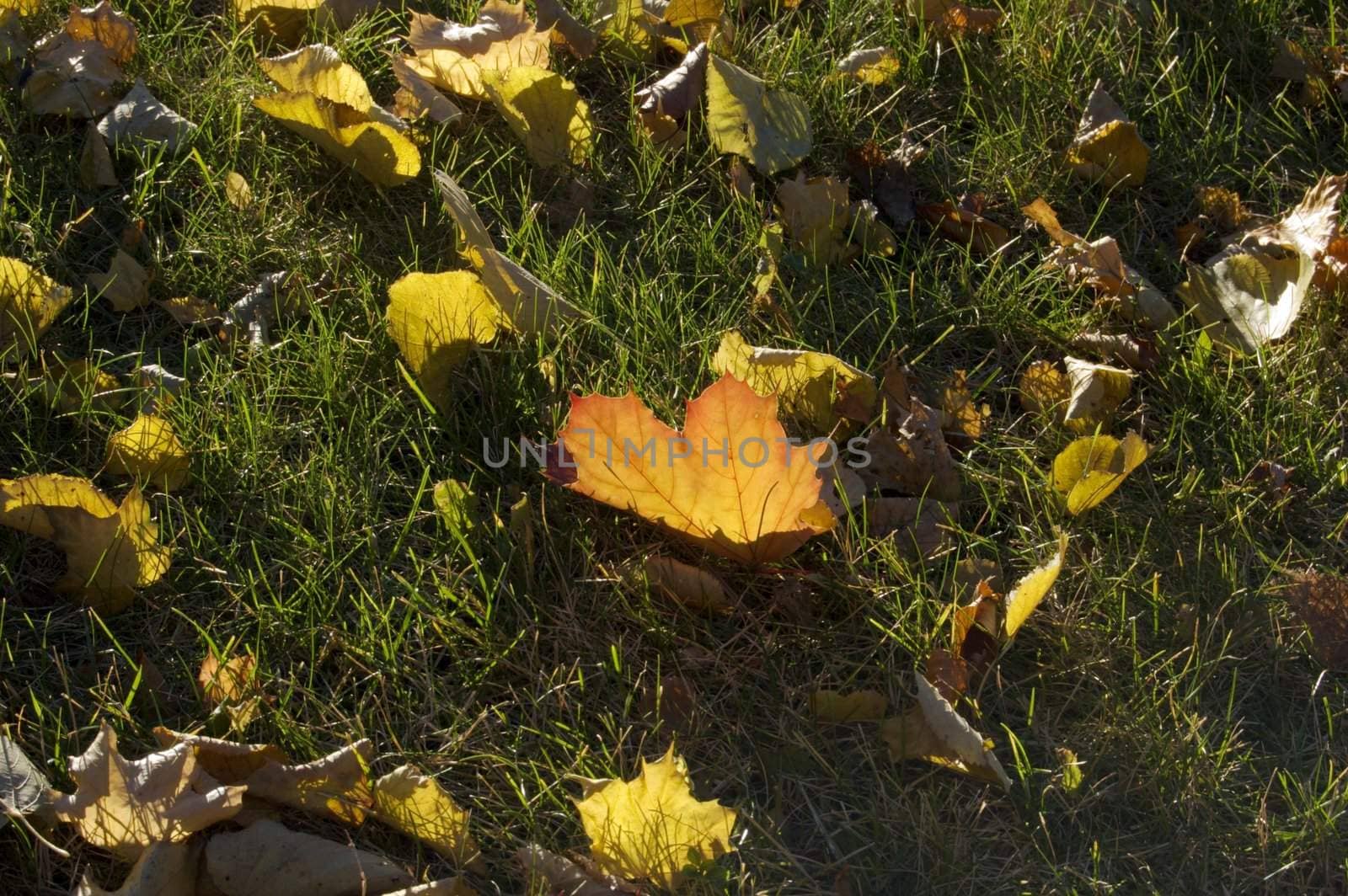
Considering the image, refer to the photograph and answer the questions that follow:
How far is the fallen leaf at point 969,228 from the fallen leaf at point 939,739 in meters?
0.88

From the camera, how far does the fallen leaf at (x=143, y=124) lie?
224 cm

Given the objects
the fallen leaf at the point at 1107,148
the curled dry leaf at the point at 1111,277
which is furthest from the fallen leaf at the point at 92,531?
the fallen leaf at the point at 1107,148

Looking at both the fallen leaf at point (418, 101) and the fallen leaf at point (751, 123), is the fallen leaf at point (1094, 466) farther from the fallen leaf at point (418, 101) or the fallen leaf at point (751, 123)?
the fallen leaf at point (418, 101)

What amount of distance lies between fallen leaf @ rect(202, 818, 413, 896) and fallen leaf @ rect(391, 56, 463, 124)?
126cm

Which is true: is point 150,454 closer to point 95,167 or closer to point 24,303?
point 24,303

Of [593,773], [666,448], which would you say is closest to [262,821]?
[593,773]

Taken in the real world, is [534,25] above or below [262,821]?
above

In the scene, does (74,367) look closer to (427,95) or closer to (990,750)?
(427,95)

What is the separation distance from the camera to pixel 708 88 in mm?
2277

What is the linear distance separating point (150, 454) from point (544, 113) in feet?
2.84

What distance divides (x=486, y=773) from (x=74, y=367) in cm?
88

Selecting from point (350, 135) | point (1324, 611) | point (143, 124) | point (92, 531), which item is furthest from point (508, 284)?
point (1324, 611)

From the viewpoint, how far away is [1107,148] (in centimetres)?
233

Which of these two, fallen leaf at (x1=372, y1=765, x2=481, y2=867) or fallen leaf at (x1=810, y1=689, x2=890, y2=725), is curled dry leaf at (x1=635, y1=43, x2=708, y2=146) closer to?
fallen leaf at (x1=810, y1=689, x2=890, y2=725)
